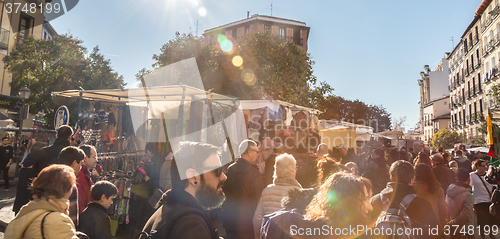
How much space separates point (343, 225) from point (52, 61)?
23.2 m

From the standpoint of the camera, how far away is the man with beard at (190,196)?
1.47m

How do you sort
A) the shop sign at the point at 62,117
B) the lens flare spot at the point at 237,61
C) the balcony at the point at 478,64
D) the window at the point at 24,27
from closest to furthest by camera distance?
the shop sign at the point at 62,117
the lens flare spot at the point at 237,61
the window at the point at 24,27
the balcony at the point at 478,64

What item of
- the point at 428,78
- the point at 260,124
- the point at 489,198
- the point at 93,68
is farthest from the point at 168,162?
the point at 428,78

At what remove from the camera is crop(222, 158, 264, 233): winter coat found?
362cm

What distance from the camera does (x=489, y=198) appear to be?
5.04m

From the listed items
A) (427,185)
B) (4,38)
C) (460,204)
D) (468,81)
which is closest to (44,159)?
(427,185)

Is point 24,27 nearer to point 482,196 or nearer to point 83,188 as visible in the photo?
point 83,188

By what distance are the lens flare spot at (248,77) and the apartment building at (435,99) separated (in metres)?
45.2

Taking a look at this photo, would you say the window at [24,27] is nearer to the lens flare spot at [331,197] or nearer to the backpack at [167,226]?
the backpack at [167,226]

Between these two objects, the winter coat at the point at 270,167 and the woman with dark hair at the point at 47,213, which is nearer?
the woman with dark hair at the point at 47,213

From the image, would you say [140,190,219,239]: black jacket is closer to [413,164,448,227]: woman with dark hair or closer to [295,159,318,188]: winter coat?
[413,164,448,227]: woman with dark hair

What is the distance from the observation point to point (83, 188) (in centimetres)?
355

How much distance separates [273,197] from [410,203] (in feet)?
4.47

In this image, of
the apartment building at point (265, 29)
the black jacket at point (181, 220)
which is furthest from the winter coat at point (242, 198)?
the apartment building at point (265, 29)
